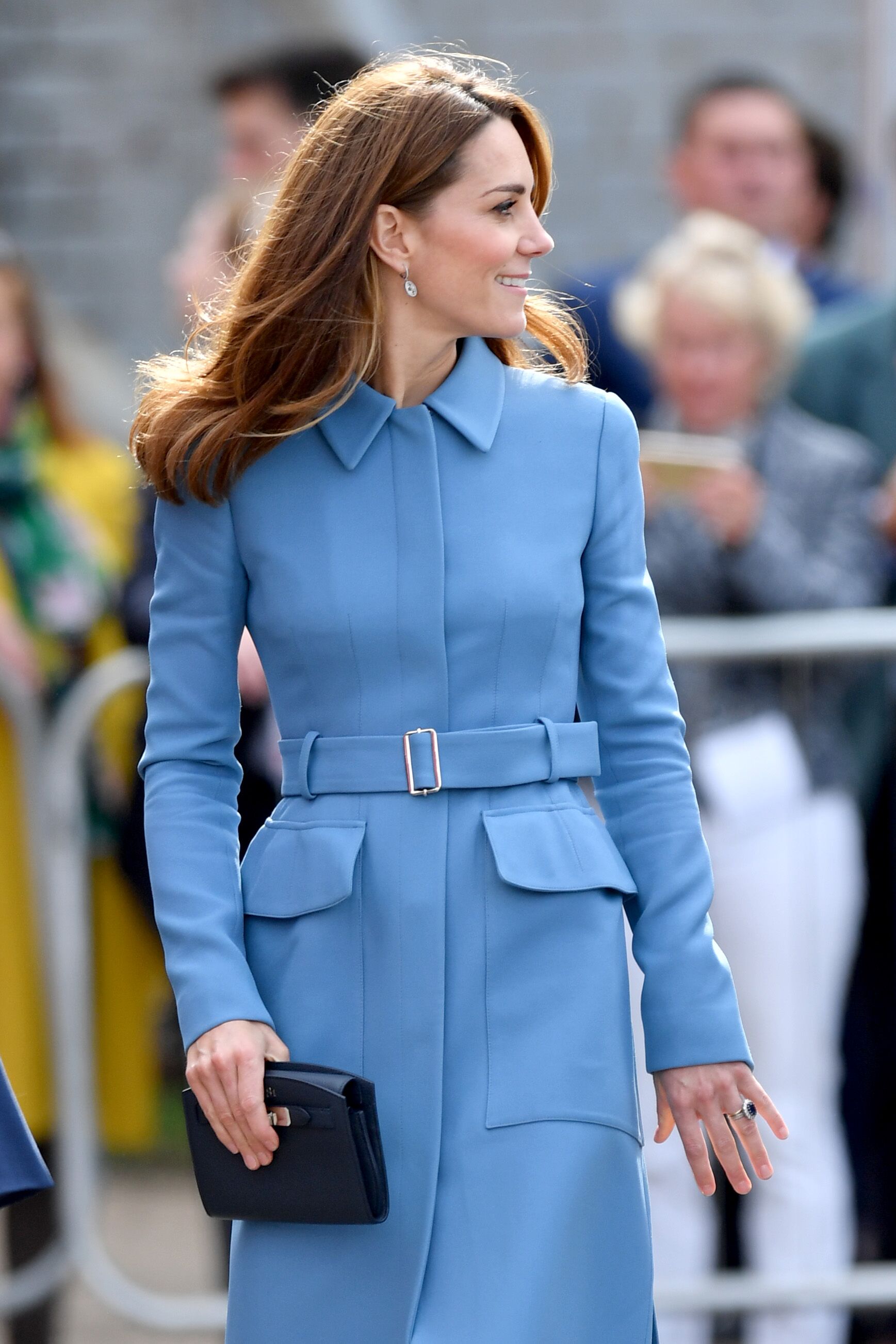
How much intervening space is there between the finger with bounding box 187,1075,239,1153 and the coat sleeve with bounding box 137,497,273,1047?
7 centimetres

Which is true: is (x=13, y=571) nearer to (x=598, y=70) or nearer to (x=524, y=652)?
(x=524, y=652)

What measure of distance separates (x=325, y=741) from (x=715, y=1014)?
1.71 feet

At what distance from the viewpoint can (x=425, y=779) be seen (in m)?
2.47

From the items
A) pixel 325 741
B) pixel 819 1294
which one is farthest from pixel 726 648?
pixel 325 741

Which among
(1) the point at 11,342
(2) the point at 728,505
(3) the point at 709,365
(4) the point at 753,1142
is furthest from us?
(1) the point at 11,342

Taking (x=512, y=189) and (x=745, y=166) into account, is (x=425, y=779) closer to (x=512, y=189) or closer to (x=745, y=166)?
(x=512, y=189)

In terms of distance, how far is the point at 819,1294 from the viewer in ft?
14.2

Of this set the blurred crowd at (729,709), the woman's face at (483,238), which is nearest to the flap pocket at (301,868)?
the woman's face at (483,238)

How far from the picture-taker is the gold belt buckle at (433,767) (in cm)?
247

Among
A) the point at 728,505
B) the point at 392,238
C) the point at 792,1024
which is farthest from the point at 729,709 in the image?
the point at 392,238

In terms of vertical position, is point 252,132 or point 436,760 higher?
point 252,132

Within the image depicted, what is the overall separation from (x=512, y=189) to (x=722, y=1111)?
103 centimetres

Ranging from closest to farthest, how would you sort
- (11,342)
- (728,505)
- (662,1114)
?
1. (662,1114)
2. (728,505)
3. (11,342)

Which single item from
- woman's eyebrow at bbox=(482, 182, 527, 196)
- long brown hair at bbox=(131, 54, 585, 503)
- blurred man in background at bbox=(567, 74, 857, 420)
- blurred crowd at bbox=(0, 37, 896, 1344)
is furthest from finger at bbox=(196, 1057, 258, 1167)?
blurred man in background at bbox=(567, 74, 857, 420)
